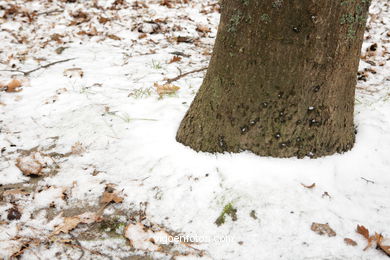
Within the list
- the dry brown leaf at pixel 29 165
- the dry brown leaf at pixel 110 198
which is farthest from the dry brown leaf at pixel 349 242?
the dry brown leaf at pixel 29 165

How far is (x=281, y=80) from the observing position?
162 centimetres

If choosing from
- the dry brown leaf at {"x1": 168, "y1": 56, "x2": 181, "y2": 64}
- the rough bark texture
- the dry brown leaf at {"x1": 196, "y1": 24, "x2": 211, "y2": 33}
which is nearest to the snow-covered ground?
the rough bark texture

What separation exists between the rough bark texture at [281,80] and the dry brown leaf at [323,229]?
0.43 meters

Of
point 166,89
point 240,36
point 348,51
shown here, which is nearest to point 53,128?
point 166,89

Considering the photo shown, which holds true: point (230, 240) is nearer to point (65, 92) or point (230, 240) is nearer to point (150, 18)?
point (65, 92)

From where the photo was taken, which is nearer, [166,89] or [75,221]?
[75,221]

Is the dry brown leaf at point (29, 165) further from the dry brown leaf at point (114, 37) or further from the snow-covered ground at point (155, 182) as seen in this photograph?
the dry brown leaf at point (114, 37)

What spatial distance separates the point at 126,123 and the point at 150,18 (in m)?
2.88

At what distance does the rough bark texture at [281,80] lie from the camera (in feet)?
4.84

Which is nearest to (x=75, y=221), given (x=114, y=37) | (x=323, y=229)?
(x=323, y=229)

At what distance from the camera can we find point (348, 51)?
61.6 inches

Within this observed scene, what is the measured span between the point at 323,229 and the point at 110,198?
3.53 feet

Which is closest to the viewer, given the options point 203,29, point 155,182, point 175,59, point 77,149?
point 155,182

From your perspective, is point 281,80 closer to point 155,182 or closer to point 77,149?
point 155,182
